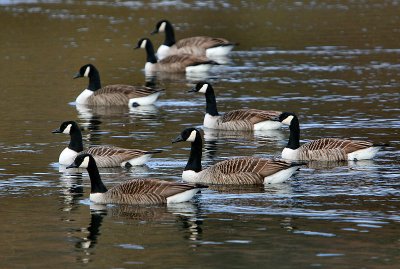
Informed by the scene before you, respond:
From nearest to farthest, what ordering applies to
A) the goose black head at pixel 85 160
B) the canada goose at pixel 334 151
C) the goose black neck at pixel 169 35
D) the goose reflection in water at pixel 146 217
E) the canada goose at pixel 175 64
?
1. the goose reflection in water at pixel 146 217
2. the goose black head at pixel 85 160
3. the canada goose at pixel 334 151
4. the canada goose at pixel 175 64
5. the goose black neck at pixel 169 35

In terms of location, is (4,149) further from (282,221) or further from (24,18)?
(24,18)

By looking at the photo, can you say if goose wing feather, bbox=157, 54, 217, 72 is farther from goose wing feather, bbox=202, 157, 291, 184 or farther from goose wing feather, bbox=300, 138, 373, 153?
goose wing feather, bbox=202, 157, 291, 184

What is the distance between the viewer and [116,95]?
32.8 m

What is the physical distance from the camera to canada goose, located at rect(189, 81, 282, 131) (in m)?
27.2

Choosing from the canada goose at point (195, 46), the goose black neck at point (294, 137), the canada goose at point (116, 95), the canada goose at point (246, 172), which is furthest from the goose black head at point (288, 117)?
the canada goose at point (195, 46)

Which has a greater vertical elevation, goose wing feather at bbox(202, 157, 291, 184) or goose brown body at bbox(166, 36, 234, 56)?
goose brown body at bbox(166, 36, 234, 56)

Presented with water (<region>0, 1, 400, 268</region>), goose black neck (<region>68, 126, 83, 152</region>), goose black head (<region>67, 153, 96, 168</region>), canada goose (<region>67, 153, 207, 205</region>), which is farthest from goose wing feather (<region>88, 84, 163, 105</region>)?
canada goose (<region>67, 153, 207, 205</region>)

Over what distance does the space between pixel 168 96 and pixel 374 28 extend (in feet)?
62.0

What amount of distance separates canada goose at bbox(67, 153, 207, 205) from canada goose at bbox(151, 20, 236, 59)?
84.2 ft

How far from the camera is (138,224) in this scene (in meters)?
17.1

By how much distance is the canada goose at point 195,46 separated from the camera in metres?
44.1

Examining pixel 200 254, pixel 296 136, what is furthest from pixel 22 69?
pixel 200 254

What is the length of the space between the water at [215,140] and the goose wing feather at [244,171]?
0.97 feet

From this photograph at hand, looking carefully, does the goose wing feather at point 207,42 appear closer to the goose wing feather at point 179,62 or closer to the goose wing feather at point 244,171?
the goose wing feather at point 179,62
